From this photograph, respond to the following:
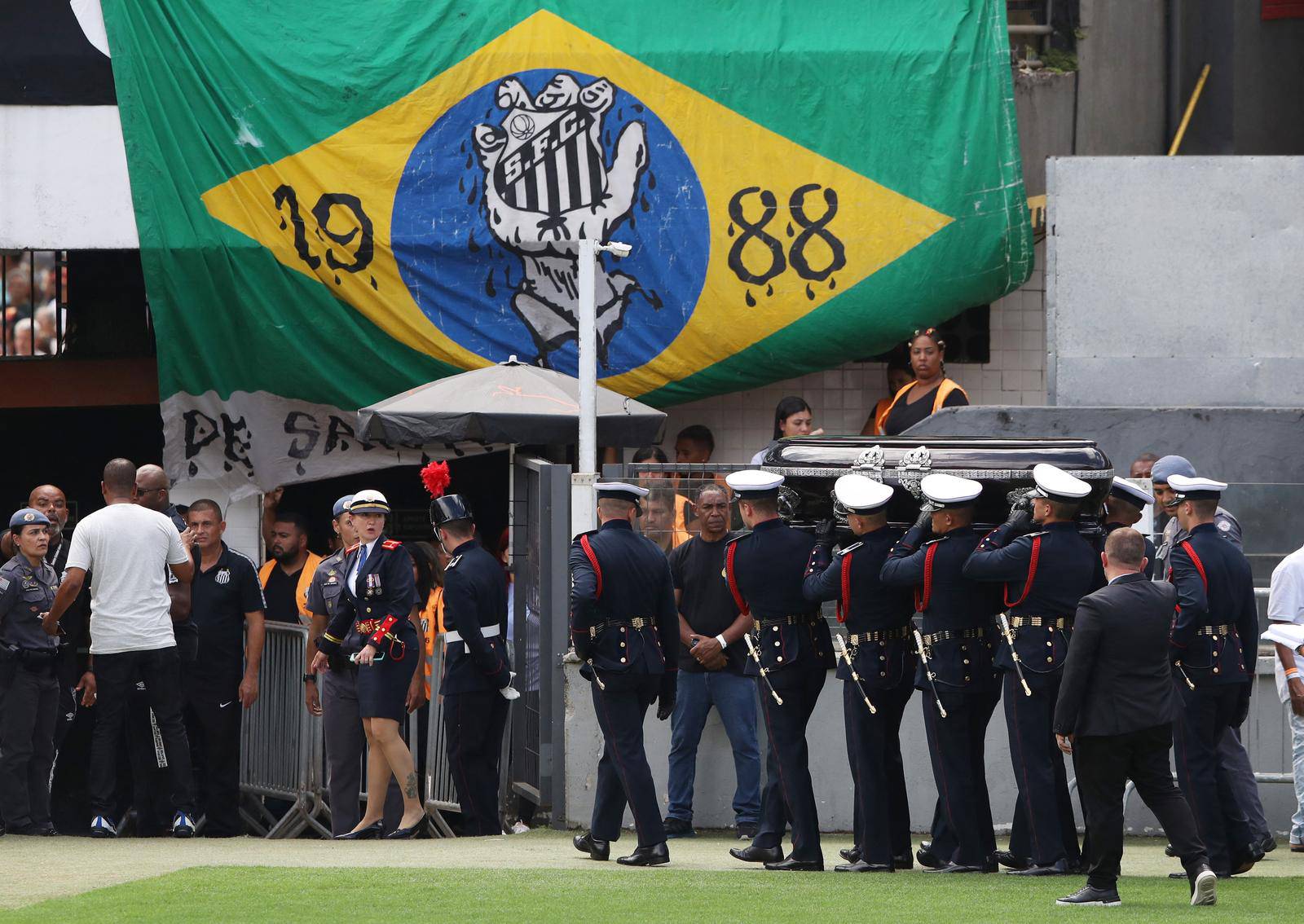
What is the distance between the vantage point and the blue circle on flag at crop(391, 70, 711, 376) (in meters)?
13.5

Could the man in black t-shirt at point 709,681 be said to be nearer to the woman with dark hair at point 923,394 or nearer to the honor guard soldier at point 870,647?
the honor guard soldier at point 870,647

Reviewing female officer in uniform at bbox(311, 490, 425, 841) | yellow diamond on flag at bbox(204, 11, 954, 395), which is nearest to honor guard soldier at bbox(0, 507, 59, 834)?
female officer in uniform at bbox(311, 490, 425, 841)

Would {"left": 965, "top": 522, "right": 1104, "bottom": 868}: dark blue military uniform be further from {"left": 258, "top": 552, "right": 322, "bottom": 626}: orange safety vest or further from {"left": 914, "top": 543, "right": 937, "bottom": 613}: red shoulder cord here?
{"left": 258, "top": 552, "right": 322, "bottom": 626}: orange safety vest

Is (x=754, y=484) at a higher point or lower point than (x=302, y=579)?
higher

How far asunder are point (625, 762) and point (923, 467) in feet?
6.64

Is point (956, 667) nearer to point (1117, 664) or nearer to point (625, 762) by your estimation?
point (1117, 664)

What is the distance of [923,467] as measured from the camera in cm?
937

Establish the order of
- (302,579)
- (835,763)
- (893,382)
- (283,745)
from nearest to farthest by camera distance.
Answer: (835,763) < (283,745) < (302,579) < (893,382)

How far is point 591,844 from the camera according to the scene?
9.22 metres

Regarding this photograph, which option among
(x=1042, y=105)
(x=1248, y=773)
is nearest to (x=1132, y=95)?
(x=1042, y=105)

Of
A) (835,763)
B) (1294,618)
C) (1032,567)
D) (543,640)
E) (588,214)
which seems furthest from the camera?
(588,214)

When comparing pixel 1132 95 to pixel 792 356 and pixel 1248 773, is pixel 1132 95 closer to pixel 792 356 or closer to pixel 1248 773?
pixel 792 356

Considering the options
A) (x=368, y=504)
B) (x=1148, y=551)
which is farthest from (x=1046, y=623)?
(x=368, y=504)

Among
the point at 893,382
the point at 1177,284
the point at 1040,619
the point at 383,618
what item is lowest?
the point at 383,618
